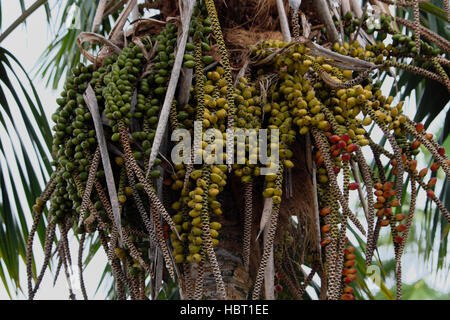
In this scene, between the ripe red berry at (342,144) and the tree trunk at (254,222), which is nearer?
the ripe red berry at (342,144)

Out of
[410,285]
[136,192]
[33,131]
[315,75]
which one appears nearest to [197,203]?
[136,192]

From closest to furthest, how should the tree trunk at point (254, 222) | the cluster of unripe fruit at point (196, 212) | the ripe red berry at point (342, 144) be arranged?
1. the cluster of unripe fruit at point (196, 212)
2. the ripe red berry at point (342, 144)
3. the tree trunk at point (254, 222)

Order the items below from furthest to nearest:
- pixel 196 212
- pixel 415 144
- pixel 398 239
A: 1. pixel 415 144
2. pixel 398 239
3. pixel 196 212

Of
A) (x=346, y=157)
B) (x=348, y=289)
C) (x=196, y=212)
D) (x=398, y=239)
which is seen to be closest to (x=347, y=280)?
(x=348, y=289)

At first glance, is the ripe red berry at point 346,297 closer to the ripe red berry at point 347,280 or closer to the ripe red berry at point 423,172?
the ripe red berry at point 347,280

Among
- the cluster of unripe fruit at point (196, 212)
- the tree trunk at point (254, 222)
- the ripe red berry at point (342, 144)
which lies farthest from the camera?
the tree trunk at point (254, 222)

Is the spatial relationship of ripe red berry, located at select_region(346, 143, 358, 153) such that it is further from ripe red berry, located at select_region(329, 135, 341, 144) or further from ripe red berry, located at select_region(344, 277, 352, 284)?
ripe red berry, located at select_region(344, 277, 352, 284)

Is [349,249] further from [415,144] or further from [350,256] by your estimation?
[415,144]

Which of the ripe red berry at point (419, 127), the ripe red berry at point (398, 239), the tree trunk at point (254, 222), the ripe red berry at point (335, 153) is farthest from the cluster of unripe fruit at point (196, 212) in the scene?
the ripe red berry at point (419, 127)

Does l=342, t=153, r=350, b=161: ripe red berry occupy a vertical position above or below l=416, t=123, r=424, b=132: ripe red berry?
below

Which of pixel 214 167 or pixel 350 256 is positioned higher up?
pixel 214 167

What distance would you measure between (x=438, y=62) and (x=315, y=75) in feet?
1.43

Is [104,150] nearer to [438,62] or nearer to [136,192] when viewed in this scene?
[136,192]

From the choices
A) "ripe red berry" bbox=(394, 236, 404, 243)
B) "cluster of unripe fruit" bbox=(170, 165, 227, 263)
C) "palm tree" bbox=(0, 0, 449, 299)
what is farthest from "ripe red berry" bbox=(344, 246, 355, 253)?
"cluster of unripe fruit" bbox=(170, 165, 227, 263)
